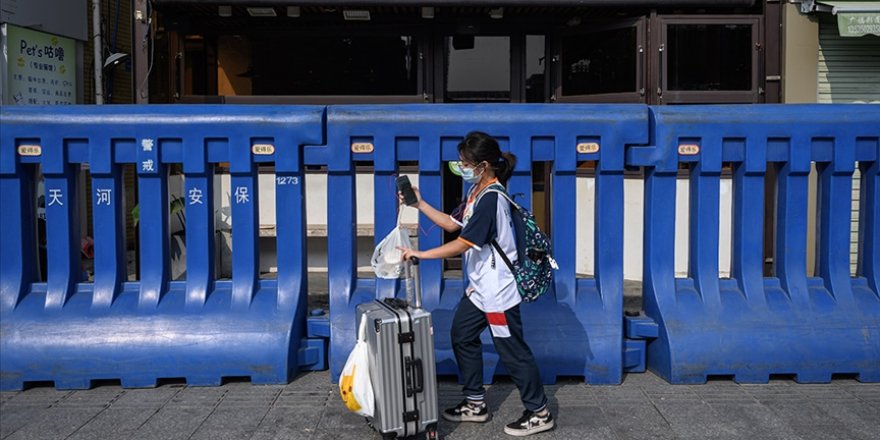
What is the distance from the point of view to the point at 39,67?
11078 mm

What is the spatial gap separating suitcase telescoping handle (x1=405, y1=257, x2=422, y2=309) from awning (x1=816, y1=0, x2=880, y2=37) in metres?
6.18

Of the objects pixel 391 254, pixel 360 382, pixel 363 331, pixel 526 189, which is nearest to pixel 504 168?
pixel 391 254

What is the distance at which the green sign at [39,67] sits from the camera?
10.5 metres

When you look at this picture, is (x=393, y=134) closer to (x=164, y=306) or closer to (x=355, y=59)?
(x=164, y=306)

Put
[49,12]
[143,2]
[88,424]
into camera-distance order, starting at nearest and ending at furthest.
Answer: [88,424], [143,2], [49,12]

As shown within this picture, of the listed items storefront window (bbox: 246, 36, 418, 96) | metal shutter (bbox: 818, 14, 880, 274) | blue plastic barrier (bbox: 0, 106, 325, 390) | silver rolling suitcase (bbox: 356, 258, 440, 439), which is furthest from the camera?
storefront window (bbox: 246, 36, 418, 96)

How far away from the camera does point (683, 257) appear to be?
33.1 feet

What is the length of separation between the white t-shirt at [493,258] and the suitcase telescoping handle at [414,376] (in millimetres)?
539

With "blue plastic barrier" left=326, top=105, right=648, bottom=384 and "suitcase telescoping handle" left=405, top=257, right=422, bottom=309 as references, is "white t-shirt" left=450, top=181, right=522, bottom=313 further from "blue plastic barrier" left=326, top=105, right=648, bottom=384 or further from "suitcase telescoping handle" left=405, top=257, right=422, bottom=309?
"blue plastic barrier" left=326, top=105, right=648, bottom=384

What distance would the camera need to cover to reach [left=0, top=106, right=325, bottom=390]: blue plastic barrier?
5.78m

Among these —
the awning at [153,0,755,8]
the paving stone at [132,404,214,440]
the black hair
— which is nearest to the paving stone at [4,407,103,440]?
the paving stone at [132,404,214,440]

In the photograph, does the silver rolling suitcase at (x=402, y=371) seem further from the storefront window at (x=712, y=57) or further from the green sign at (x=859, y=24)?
the green sign at (x=859, y=24)

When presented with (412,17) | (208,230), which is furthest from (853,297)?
(412,17)

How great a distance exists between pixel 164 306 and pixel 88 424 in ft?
3.51
